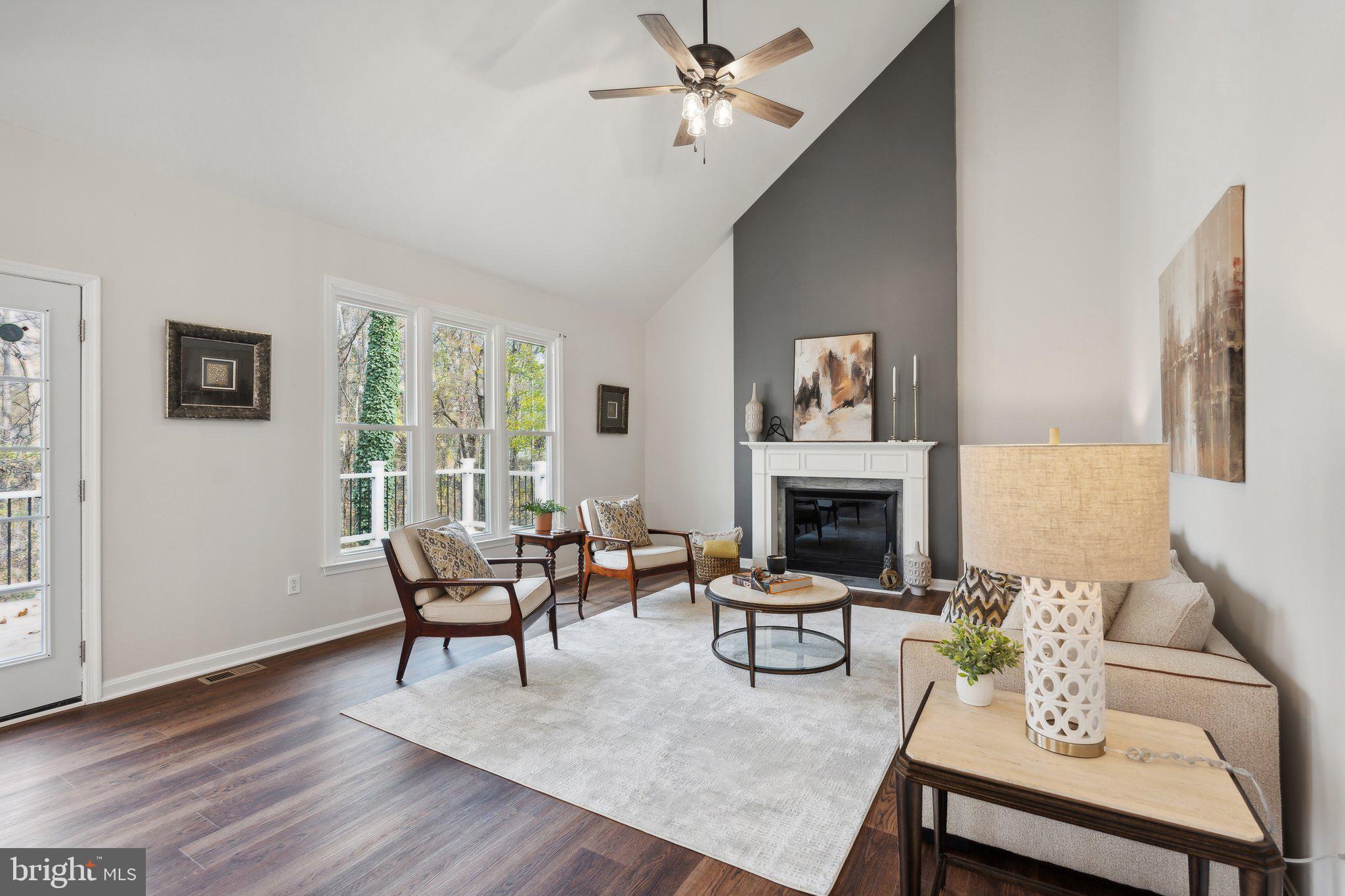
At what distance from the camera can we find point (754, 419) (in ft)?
20.1

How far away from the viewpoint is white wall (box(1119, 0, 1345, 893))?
1.43m

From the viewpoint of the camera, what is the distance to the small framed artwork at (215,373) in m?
3.38

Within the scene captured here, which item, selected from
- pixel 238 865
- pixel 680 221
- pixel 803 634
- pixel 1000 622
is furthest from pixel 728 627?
pixel 680 221

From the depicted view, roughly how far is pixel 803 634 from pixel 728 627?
1.65 ft

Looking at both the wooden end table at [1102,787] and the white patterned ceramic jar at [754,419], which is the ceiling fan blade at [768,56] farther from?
the white patterned ceramic jar at [754,419]

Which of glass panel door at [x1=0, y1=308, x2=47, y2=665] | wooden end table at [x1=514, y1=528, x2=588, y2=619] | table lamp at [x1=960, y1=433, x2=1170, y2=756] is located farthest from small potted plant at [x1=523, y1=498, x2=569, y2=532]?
table lamp at [x1=960, y1=433, x2=1170, y2=756]

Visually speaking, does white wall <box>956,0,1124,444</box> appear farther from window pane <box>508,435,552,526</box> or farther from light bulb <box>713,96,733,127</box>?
window pane <box>508,435,552,526</box>

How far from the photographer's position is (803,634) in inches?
163

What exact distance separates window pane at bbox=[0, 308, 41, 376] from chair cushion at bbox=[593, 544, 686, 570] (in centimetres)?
330

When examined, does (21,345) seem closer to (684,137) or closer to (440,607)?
(440,607)

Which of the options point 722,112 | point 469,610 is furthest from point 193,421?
point 722,112

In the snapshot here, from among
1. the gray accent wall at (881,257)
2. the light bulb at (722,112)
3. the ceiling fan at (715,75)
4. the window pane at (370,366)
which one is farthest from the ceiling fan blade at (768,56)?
the gray accent wall at (881,257)

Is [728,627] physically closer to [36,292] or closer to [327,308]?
[327,308]

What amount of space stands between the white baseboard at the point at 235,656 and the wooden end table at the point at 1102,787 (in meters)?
3.72
